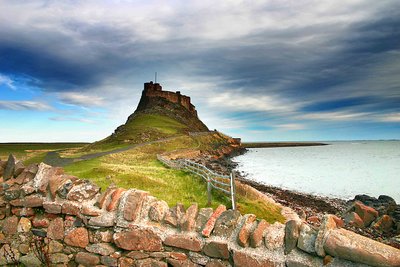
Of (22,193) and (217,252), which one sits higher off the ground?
(22,193)

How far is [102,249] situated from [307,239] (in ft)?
12.1

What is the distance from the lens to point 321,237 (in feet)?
14.0

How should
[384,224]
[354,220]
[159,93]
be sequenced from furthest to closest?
[159,93]
[354,220]
[384,224]

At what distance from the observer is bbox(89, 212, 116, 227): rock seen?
218 inches

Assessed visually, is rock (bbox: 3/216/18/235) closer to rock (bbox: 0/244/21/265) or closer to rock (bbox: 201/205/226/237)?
rock (bbox: 0/244/21/265)

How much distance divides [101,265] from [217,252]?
231 centimetres

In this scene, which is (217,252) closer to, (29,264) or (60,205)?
(60,205)

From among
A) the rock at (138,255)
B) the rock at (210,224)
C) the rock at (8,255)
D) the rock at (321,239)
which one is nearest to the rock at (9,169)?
the rock at (8,255)

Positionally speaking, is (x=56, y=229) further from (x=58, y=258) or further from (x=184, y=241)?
(x=184, y=241)

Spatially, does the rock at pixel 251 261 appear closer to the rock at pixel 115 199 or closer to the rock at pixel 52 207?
the rock at pixel 115 199

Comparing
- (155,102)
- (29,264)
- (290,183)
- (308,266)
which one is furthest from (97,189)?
(155,102)

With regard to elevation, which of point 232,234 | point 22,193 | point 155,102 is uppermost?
point 155,102

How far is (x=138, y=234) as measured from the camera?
5.34 m

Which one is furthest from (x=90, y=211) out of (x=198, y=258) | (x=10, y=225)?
(x=198, y=258)
